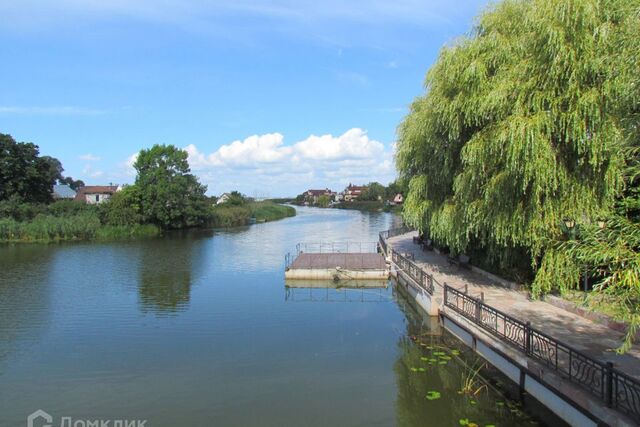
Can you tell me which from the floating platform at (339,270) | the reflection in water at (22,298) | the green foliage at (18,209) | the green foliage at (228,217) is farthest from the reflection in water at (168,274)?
the green foliage at (228,217)

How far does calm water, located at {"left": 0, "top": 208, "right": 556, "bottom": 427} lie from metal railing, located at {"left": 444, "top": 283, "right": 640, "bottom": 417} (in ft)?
3.73

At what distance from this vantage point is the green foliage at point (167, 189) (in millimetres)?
51000

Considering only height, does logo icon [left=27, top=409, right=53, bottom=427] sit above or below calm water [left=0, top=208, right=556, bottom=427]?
below

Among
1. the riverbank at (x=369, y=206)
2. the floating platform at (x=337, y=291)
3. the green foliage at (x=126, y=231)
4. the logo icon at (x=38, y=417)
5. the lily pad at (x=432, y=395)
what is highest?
the riverbank at (x=369, y=206)

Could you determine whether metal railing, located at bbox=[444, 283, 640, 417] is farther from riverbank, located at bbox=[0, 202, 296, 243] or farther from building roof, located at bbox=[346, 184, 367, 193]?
building roof, located at bbox=[346, 184, 367, 193]

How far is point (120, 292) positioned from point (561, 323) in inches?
697

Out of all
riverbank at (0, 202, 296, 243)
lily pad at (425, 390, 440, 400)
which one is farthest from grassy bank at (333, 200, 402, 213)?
lily pad at (425, 390, 440, 400)

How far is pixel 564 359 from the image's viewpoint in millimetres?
8891

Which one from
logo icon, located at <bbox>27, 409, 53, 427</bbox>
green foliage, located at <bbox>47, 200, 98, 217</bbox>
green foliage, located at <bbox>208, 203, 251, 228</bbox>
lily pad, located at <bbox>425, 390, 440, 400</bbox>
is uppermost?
Result: green foliage, located at <bbox>47, 200, 98, 217</bbox>

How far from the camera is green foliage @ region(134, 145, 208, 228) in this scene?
51.0m

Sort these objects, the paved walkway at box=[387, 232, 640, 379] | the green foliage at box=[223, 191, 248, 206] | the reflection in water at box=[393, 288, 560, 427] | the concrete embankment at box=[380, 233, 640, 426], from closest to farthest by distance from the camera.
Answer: the concrete embankment at box=[380, 233, 640, 426], the reflection in water at box=[393, 288, 560, 427], the paved walkway at box=[387, 232, 640, 379], the green foliage at box=[223, 191, 248, 206]

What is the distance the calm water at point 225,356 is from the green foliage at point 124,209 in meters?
26.5

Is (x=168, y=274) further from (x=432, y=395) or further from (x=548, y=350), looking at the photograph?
(x=548, y=350)

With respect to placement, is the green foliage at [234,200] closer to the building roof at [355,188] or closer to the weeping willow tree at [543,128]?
the weeping willow tree at [543,128]
